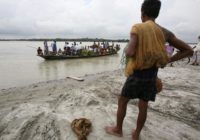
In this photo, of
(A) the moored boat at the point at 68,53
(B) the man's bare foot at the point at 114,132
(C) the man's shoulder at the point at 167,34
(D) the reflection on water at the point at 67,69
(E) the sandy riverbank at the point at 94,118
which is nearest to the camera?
(C) the man's shoulder at the point at 167,34

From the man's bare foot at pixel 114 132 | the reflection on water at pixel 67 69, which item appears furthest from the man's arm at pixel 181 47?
the reflection on water at pixel 67 69

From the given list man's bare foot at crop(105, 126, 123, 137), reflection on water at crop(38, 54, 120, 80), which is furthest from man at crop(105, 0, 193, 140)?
reflection on water at crop(38, 54, 120, 80)

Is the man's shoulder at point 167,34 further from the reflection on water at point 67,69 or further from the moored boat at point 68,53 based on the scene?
the moored boat at point 68,53

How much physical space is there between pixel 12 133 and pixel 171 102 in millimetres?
3400

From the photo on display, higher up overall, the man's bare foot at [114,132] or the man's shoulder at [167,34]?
the man's shoulder at [167,34]

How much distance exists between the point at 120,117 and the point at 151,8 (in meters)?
1.43

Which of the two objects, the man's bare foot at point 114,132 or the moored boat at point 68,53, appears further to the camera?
the moored boat at point 68,53

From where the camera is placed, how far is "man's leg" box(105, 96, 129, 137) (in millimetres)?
3064

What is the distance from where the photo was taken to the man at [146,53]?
2.71m

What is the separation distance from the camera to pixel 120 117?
3.18 metres

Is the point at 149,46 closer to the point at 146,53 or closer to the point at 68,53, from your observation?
the point at 146,53

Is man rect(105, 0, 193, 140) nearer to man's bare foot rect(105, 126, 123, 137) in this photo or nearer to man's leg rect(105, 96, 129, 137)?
man's leg rect(105, 96, 129, 137)

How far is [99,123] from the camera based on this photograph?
3738 millimetres

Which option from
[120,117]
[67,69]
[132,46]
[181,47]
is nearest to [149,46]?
[132,46]
